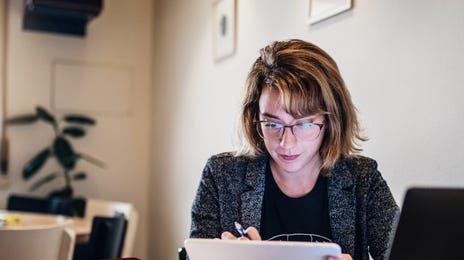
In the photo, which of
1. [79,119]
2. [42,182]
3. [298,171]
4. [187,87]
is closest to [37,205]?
[42,182]

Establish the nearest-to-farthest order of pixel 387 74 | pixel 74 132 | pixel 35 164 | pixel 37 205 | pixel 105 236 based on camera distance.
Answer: pixel 387 74, pixel 105 236, pixel 37 205, pixel 35 164, pixel 74 132

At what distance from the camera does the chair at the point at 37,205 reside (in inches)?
146

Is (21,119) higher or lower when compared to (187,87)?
lower

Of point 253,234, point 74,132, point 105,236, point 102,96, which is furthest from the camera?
point 102,96

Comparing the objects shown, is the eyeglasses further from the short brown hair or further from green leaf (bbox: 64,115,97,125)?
green leaf (bbox: 64,115,97,125)

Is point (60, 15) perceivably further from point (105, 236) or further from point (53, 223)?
point (105, 236)

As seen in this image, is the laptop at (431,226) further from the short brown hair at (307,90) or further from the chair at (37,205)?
the chair at (37,205)

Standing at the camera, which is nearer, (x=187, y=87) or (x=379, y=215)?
(x=379, y=215)

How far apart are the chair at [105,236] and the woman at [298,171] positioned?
→ 3.58 feet

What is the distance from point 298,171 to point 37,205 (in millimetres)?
2768

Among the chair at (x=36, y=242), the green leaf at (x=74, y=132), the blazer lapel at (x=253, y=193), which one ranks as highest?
the green leaf at (x=74, y=132)

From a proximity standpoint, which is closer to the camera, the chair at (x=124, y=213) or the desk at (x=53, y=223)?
the desk at (x=53, y=223)

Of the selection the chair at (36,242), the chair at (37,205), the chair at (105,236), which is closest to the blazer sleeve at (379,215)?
the chair at (36,242)

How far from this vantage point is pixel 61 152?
4.29 meters
